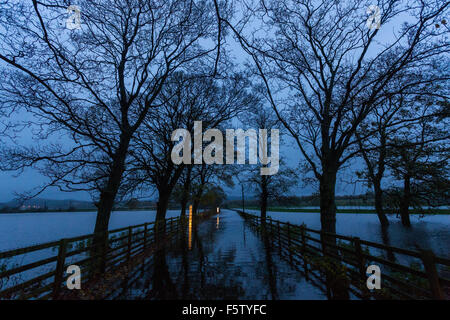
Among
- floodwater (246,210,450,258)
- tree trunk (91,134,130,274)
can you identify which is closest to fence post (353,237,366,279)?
tree trunk (91,134,130,274)

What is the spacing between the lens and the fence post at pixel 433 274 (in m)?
3.59

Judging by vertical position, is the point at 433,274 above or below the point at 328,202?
below

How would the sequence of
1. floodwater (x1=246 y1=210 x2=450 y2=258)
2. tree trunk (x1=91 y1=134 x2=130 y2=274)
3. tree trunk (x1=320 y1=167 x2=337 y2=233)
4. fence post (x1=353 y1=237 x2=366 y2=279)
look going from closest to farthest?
fence post (x1=353 y1=237 x2=366 y2=279), tree trunk (x1=91 y1=134 x2=130 y2=274), tree trunk (x1=320 y1=167 x2=337 y2=233), floodwater (x1=246 y1=210 x2=450 y2=258)

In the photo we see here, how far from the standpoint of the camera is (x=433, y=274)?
362cm

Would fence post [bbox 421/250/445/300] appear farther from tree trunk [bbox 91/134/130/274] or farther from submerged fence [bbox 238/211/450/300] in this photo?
tree trunk [bbox 91/134/130/274]

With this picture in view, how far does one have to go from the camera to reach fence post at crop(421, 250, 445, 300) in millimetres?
3592

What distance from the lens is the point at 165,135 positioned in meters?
16.7

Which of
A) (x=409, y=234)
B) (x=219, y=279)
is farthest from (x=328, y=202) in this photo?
(x=409, y=234)

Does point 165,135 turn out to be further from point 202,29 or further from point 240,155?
point 202,29

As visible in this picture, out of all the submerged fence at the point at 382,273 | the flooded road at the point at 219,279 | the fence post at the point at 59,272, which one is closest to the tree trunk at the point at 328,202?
the submerged fence at the point at 382,273

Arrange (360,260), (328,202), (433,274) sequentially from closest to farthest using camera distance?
(433,274)
(360,260)
(328,202)

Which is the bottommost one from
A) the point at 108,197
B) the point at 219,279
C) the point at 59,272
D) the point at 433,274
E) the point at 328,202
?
the point at 219,279

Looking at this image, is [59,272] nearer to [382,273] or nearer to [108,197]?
[108,197]

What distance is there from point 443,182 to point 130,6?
56.1 ft
